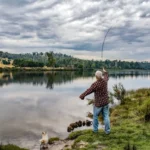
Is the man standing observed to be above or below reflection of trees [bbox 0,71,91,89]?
above

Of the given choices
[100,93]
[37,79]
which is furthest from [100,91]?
[37,79]

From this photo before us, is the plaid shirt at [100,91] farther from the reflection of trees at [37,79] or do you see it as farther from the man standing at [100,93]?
the reflection of trees at [37,79]

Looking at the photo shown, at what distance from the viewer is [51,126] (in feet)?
65.8

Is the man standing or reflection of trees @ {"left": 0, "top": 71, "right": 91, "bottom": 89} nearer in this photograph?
the man standing

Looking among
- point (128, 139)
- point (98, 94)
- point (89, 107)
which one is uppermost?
point (98, 94)

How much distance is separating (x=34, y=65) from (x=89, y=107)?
517 feet

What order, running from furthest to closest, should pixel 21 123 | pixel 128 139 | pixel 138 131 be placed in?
pixel 21 123
pixel 138 131
pixel 128 139

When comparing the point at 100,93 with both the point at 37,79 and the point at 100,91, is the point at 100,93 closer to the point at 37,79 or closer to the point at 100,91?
the point at 100,91

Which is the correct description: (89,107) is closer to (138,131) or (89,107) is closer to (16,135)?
(16,135)

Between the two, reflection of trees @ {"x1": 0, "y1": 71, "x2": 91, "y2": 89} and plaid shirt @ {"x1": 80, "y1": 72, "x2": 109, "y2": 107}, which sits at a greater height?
plaid shirt @ {"x1": 80, "y1": 72, "x2": 109, "y2": 107}

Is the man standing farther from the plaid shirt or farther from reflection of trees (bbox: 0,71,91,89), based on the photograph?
reflection of trees (bbox: 0,71,91,89)

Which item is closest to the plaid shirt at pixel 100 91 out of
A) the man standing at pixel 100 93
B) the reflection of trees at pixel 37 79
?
the man standing at pixel 100 93

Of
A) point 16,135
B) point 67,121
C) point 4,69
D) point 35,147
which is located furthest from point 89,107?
point 4,69

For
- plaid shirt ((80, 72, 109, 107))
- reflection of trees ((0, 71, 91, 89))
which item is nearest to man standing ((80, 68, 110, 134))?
plaid shirt ((80, 72, 109, 107))
